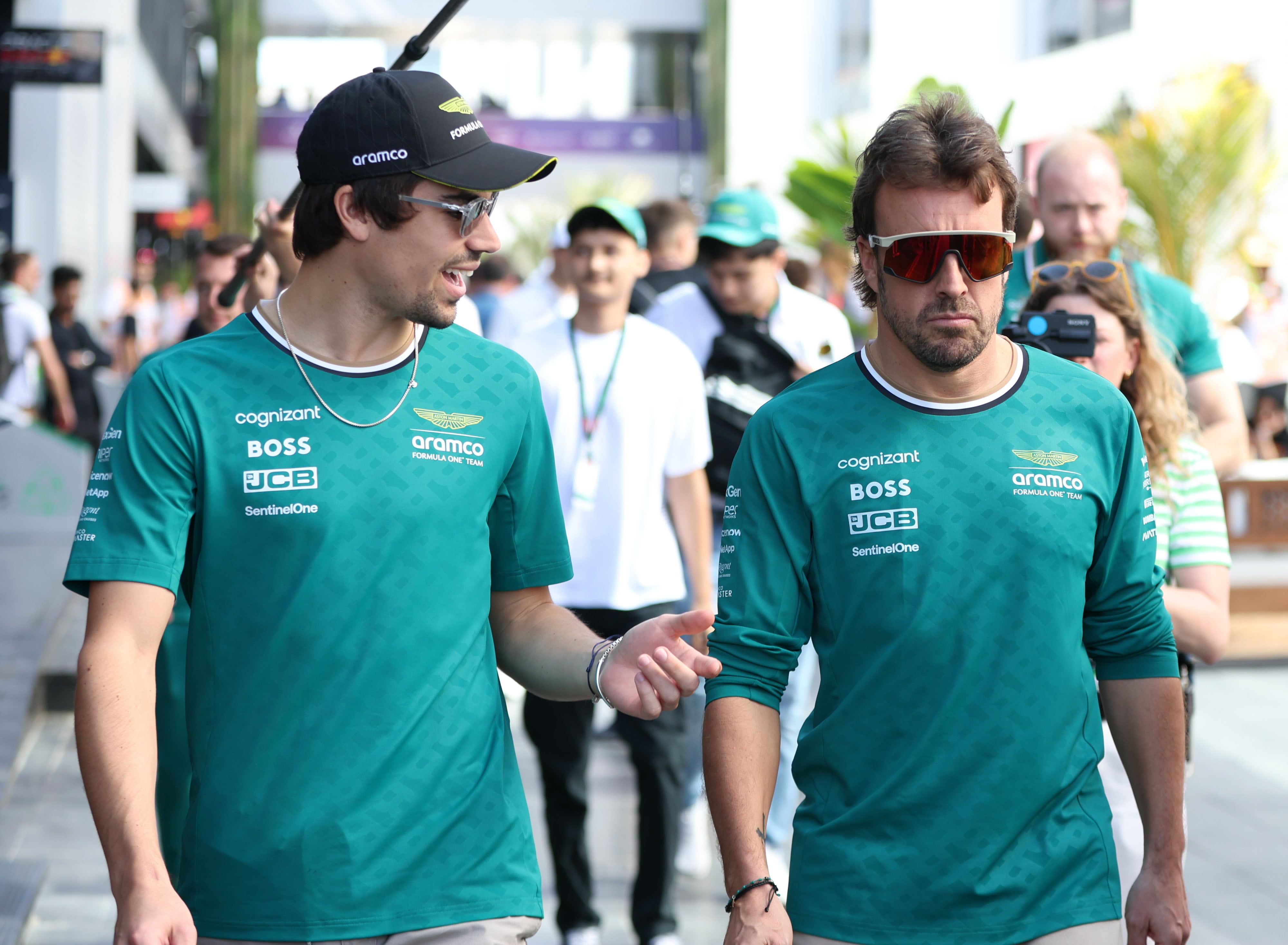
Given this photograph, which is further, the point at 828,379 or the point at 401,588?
the point at 828,379

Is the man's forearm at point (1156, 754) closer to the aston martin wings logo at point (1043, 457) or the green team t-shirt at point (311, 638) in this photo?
the aston martin wings logo at point (1043, 457)

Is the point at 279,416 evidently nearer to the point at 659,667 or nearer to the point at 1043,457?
the point at 659,667

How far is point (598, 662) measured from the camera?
270 cm

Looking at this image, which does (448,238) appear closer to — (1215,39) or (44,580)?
(44,580)

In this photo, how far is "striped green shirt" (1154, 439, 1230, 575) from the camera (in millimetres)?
3639

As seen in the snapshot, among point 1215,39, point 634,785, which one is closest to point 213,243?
point 634,785

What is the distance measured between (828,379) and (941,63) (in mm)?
25199

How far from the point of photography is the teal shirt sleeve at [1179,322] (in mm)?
4730

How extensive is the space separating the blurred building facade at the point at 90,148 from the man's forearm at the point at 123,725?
17401 millimetres

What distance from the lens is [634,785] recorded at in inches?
288

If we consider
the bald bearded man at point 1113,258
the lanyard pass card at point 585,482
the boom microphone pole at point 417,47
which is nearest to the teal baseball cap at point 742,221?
the lanyard pass card at point 585,482

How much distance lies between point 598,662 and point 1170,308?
9.12ft

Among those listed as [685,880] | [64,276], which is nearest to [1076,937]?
[685,880]

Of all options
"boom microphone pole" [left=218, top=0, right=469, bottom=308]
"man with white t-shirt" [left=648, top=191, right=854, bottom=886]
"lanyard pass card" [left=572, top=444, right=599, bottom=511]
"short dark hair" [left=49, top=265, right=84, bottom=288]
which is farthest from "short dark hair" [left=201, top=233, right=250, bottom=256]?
"short dark hair" [left=49, top=265, right=84, bottom=288]
